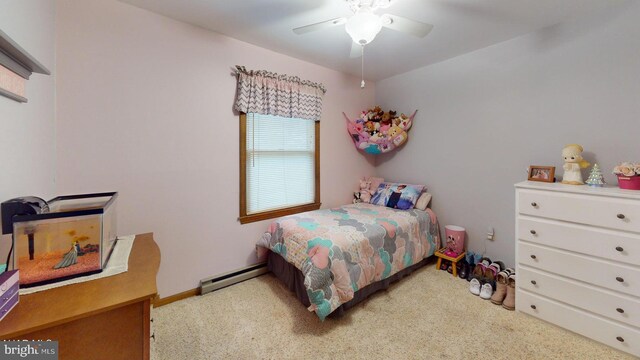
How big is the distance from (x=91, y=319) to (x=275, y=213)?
1.92m

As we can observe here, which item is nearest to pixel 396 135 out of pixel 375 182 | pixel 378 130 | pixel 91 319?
pixel 378 130

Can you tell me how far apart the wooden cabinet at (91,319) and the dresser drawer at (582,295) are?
2555mm

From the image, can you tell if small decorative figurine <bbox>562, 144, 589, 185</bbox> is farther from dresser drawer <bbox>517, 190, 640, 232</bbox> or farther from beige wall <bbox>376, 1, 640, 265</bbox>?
dresser drawer <bbox>517, 190, 640, 232</bbox>

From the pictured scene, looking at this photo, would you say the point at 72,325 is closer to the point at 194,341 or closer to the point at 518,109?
the point at 194,341

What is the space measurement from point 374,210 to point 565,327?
1.77 m

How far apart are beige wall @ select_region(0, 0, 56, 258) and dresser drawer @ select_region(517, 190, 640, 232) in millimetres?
3211

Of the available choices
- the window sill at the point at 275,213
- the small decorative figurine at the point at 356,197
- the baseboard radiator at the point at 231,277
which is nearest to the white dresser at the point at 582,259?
the small decorative figurine at the point at 356,197

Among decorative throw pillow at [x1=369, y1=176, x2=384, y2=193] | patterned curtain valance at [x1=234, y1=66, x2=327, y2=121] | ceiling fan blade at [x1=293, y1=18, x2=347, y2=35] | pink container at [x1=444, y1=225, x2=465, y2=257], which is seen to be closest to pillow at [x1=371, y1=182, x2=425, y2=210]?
decorative throw pillow at [x1=369, y1=176, x2=384, y2=193]

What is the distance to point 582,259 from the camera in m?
1.66

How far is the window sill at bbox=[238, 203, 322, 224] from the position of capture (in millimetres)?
2518

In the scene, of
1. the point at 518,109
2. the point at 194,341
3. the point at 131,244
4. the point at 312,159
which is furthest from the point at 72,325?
the point at 518,109

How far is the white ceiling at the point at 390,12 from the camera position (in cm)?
180

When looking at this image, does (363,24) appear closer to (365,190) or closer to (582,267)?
(582,267)

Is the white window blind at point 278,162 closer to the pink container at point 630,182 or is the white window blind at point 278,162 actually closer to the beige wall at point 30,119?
the beige wall at point 30,119
